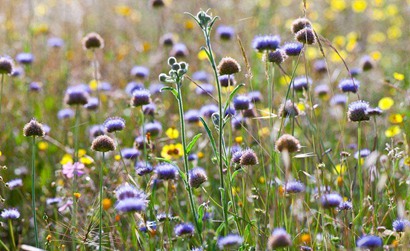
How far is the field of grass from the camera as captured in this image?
263 cm

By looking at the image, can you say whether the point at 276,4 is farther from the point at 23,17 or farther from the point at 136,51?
the point at 23,17

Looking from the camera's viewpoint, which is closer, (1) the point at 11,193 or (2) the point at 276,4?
(1) the point at 11,193

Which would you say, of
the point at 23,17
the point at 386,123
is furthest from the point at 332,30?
the point at 23,17

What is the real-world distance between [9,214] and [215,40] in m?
3.66

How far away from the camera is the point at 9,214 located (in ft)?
9.31

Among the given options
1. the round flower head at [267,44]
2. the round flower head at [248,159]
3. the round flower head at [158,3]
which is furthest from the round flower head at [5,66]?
the round flower head at [158,3]

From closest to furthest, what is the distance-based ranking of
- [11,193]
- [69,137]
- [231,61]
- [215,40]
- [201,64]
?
[231,61] → [11,193] → [69,137] → [201,64] → [215,40]

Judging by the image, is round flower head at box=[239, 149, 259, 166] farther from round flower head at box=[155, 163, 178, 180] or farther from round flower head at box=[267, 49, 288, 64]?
round flower head at box=[267, 49, 288, 64]

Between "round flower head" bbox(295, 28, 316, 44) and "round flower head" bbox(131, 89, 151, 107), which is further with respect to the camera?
"round flower head" bbox(131, 89, 151, 107)

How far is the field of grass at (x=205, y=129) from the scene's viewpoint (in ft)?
8.63

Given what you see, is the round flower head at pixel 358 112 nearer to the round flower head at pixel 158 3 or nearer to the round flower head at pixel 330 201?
the round flower head at pixel 330 201

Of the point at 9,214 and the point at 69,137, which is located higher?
the point at 69,137

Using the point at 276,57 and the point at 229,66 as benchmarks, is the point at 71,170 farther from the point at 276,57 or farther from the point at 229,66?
the point at 276,57

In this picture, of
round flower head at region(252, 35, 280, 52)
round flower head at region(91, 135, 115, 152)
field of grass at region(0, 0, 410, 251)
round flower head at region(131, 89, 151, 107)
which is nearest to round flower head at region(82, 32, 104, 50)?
field of grass at region(0, 0, 410, 251)
